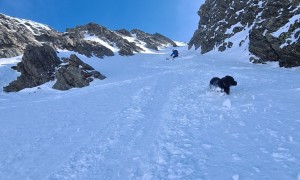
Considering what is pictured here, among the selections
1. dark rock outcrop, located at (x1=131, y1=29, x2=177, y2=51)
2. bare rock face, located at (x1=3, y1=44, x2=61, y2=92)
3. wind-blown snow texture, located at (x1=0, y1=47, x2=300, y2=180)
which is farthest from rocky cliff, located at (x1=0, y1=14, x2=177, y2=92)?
dark rock outcrop, located at (x1=131, y1=29, x2=177, y2=51)

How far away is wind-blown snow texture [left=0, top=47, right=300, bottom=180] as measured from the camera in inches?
277

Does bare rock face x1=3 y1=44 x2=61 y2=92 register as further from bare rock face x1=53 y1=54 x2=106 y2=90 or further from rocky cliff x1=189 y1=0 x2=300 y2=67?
rocky cliff x1=189 y1=0 x2=300 y2=67

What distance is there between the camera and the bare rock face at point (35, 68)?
29562 mm

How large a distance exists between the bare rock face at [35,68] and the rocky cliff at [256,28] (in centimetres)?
2201

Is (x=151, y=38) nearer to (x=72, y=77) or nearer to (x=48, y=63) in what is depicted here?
(x=48, y=63)

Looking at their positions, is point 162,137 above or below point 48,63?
below

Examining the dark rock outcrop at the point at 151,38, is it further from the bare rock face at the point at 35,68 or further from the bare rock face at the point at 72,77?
the bare rock face at the point at 72,77

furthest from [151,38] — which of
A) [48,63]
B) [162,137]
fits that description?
[162,137]

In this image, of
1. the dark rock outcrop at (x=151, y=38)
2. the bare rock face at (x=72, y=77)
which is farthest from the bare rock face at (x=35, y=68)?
the dark rock outcrop at (x=151, y=38)

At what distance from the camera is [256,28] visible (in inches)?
1316

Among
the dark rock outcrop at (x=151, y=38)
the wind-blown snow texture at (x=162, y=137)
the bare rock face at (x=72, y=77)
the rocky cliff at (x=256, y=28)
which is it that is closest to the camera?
the wind-blown snow texture at (x=162, y=137)

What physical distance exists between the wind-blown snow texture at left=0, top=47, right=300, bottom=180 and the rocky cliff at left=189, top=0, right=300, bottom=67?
9187mm

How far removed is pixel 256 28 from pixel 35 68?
Result: 2583 centimetres

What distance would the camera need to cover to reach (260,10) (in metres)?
39.9
